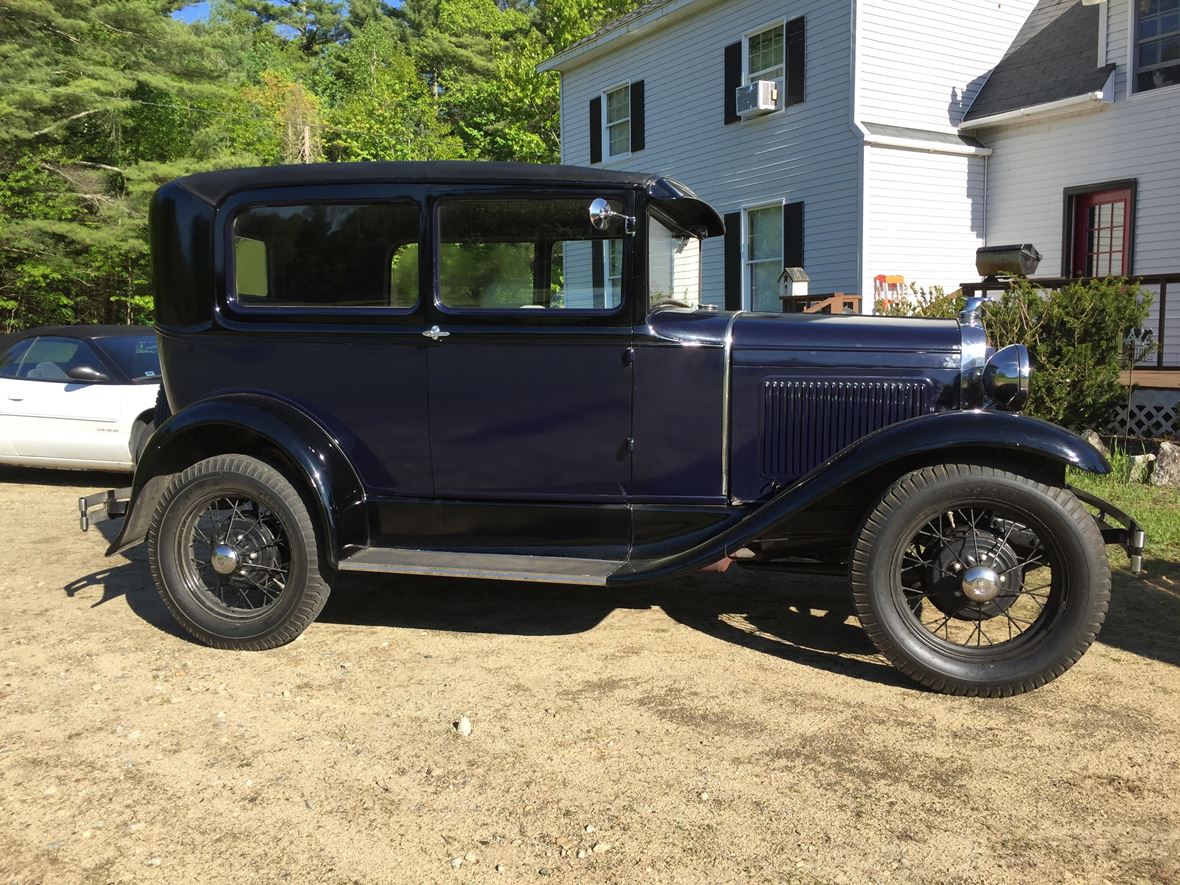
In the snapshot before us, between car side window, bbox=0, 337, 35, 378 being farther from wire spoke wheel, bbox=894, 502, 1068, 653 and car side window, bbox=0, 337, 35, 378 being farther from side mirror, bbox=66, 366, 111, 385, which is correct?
wire spoke wheel, bbox=894, 502, 1068, 653

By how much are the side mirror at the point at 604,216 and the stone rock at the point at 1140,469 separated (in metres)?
5.54

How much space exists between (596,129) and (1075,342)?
12.0 m

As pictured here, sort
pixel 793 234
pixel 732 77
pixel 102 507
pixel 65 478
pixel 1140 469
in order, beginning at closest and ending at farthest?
pixel 102 507 < pixel 1140 469 < pixel 65 478 < pixel 793 234 < pixel 732 77

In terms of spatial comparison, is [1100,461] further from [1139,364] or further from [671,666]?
[1139,364]

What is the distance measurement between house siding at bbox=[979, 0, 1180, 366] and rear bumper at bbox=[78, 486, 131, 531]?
1116cm

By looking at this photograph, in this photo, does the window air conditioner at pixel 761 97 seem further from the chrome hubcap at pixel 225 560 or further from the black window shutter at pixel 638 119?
the chrome hubcap at pixel 225 560

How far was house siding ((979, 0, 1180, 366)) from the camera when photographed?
36.7ft

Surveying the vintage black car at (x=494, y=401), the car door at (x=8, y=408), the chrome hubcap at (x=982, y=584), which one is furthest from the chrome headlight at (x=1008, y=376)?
the car door at (x=8, y=408)

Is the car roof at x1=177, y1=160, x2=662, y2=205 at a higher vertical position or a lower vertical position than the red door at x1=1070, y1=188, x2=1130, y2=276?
lower

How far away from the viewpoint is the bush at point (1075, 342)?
25.6 feet

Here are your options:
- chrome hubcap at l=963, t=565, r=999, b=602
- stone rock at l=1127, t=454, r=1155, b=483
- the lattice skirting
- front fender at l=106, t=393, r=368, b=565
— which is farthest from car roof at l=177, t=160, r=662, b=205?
the lattice skirting

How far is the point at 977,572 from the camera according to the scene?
3490 millimetres

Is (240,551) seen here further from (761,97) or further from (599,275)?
(761,97)

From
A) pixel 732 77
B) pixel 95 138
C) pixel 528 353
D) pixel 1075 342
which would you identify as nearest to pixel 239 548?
pixel 528 353
